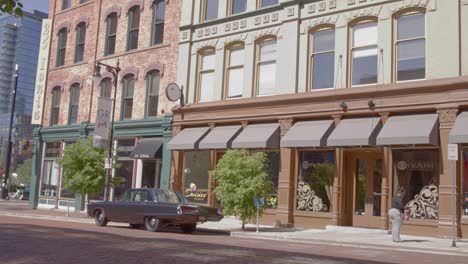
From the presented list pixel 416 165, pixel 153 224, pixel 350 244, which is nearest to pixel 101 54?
pixel 153 224

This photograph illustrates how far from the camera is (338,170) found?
19.7 meters

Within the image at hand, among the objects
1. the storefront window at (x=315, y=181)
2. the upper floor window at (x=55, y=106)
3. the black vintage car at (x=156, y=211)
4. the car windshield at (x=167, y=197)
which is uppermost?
the upper floor window at (x=55, y=106)

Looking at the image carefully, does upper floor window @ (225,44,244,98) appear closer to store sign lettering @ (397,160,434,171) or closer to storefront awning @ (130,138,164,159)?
storefront awning @ (130,138,164,159)

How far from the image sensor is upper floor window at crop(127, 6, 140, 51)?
95.2 ft

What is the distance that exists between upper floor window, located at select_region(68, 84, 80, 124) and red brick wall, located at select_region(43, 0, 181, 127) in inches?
9.5

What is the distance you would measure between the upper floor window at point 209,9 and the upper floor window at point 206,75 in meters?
1.70

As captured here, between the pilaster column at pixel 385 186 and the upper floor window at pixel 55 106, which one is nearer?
the pilaster column at pixel 385 186

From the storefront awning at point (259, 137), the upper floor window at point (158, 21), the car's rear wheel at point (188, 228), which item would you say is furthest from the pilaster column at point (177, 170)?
the car's rear wheel at point (188, 228)

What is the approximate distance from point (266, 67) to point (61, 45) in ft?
53.9

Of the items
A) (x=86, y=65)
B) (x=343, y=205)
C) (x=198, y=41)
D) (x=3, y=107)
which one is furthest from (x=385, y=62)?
(x=3, y=107)

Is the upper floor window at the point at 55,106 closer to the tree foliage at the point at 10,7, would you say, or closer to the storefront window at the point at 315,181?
the storefront window at the point at 315,181

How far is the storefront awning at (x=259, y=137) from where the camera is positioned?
21.2 metres

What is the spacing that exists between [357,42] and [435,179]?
19.7 ft

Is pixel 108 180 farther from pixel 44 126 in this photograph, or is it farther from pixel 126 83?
pixel 44 126
